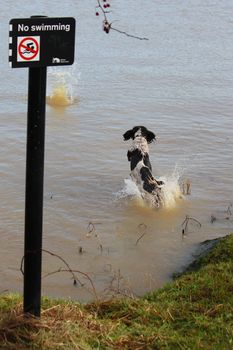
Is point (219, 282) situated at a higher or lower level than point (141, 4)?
lower

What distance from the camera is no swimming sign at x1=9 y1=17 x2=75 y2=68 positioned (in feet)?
12.0

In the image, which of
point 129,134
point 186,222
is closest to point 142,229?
point 186,222

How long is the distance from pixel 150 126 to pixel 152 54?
628cm

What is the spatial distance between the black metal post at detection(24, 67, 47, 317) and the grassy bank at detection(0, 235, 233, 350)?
0.28 metres

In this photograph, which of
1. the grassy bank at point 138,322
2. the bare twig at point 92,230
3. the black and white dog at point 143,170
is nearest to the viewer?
the grassy bank at point 138,322

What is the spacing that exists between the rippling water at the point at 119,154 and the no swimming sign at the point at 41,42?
341 cm

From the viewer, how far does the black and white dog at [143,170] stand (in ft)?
31.3

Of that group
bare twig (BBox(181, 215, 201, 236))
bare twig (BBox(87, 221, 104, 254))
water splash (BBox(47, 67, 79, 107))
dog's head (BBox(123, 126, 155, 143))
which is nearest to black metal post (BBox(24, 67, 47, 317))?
bare twig (BBox(87, 221, 104, 254))

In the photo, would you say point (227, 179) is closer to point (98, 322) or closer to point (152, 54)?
point (98, 322)

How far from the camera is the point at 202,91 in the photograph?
51.8ft

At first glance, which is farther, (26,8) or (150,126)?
(26,8)

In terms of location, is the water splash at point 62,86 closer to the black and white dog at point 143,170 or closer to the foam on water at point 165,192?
the black and white dog at point 143,170

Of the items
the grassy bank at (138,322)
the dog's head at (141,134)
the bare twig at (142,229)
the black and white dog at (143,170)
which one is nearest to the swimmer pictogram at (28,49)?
the grassy bank at (138,322)

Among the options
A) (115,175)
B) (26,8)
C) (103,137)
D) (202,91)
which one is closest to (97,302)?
(115,175)
